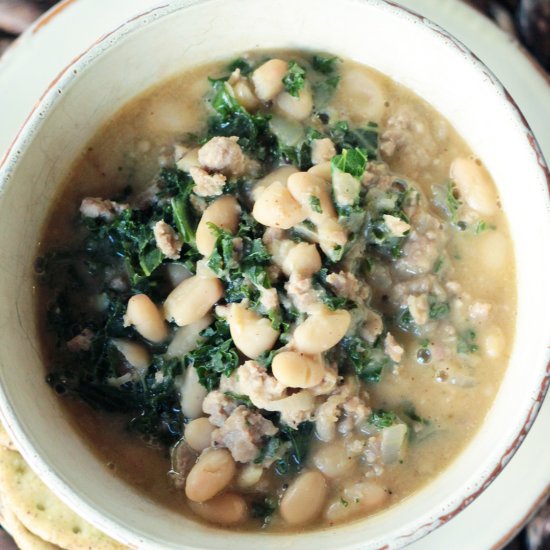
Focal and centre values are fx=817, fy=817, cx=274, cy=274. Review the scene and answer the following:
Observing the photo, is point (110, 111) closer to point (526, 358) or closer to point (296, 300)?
point (296, 300)

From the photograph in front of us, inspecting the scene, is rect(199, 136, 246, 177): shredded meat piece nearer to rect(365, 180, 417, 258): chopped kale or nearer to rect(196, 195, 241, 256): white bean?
rect(196, 195, 241, 256): white bean

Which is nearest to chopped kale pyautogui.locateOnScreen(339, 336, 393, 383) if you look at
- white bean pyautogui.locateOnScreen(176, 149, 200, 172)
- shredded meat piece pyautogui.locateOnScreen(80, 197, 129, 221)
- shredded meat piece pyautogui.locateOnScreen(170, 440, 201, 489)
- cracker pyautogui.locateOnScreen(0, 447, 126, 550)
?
shredded meat piece pyautogui.locateOnScreen(170, 440, 201, 489)

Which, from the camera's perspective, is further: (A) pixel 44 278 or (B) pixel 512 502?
(B) pixel 512 502

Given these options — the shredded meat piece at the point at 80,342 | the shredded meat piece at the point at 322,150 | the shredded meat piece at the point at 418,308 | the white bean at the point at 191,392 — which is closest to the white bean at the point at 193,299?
the white bean at the point at 191,392

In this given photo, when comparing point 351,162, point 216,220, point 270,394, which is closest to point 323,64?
point 351,162

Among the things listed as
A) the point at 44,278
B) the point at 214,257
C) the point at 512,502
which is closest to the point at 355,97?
the point at 214,257

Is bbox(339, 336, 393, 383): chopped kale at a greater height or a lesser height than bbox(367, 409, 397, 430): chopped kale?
greater
